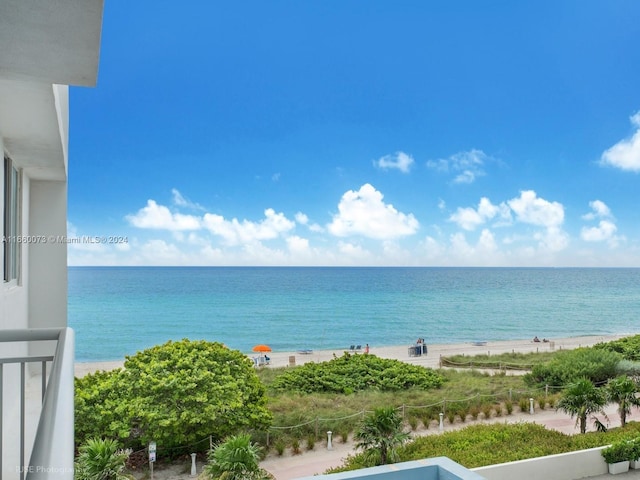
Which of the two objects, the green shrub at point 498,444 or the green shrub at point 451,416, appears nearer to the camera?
the green shrub at point 498,444

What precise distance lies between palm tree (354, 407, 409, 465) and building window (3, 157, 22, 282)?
18.4ft

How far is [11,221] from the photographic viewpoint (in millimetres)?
4336

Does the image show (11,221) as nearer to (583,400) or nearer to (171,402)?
(171,402)

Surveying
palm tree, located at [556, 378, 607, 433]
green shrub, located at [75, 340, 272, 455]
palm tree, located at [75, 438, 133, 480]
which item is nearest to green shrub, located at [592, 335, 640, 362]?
palm tree, located at [556, 378, 607, 433]

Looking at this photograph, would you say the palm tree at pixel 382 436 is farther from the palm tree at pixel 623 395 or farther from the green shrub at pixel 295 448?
the palm tree at pixel 623 395

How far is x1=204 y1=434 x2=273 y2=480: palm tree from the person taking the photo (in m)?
6.48

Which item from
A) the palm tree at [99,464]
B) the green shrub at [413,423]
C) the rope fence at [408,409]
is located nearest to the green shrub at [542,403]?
the rope fence at [408,409]

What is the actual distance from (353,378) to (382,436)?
7.95 m

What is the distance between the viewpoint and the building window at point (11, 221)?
408cm

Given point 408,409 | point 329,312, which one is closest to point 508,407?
point 408,409

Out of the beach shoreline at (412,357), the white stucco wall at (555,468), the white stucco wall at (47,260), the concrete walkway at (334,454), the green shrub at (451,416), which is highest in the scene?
the white stucco wall at (47,260)

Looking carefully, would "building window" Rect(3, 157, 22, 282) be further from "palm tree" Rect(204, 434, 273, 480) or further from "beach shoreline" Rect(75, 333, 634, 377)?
"beach shoreline" Rect(75, 333, 634, 377)

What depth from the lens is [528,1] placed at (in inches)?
2347

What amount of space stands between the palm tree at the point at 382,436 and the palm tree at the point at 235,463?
2073 mm
